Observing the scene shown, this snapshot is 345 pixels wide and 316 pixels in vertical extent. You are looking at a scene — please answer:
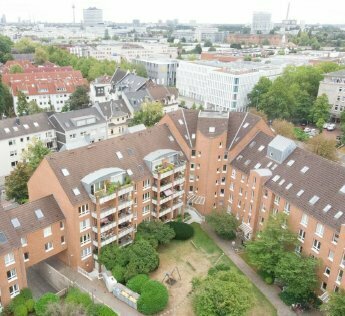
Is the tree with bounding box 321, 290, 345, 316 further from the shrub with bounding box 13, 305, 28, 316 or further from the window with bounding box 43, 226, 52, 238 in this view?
the window with bounding box 43, 226, 52, 238

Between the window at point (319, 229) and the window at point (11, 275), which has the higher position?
the window at point (319, 229)

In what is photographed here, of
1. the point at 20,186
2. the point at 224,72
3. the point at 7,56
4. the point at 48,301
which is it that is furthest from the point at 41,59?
the point at 48,301

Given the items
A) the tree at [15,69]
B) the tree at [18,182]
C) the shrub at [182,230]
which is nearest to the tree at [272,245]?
the shrub at [182,230]

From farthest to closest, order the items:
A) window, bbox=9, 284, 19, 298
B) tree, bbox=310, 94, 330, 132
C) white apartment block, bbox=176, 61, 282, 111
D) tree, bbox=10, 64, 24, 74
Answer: tree, bbox=10, 64, 24, 74
white apartment block, bbox=176, 61, 282, 111
tree, bbox=310, 94, 330, 132
window, bbox=9, 284, 19, 298

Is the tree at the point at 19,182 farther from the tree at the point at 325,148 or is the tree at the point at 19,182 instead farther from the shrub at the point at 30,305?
the tree at the point at 325,148

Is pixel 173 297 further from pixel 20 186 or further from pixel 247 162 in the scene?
pixel 20 186

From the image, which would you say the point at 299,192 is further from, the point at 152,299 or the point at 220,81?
the point at 220,81

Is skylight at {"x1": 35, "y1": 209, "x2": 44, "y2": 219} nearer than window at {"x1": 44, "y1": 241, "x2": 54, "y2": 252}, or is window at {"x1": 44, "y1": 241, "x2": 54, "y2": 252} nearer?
skylight at {"x1": 35, "y1": 209, "x2": 44, "y2": 219}

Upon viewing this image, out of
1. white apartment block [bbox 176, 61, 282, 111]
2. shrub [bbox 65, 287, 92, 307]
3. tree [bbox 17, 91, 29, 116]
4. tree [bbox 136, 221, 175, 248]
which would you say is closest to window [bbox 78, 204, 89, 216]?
tree [bbox 136, 221, 175, 248]
